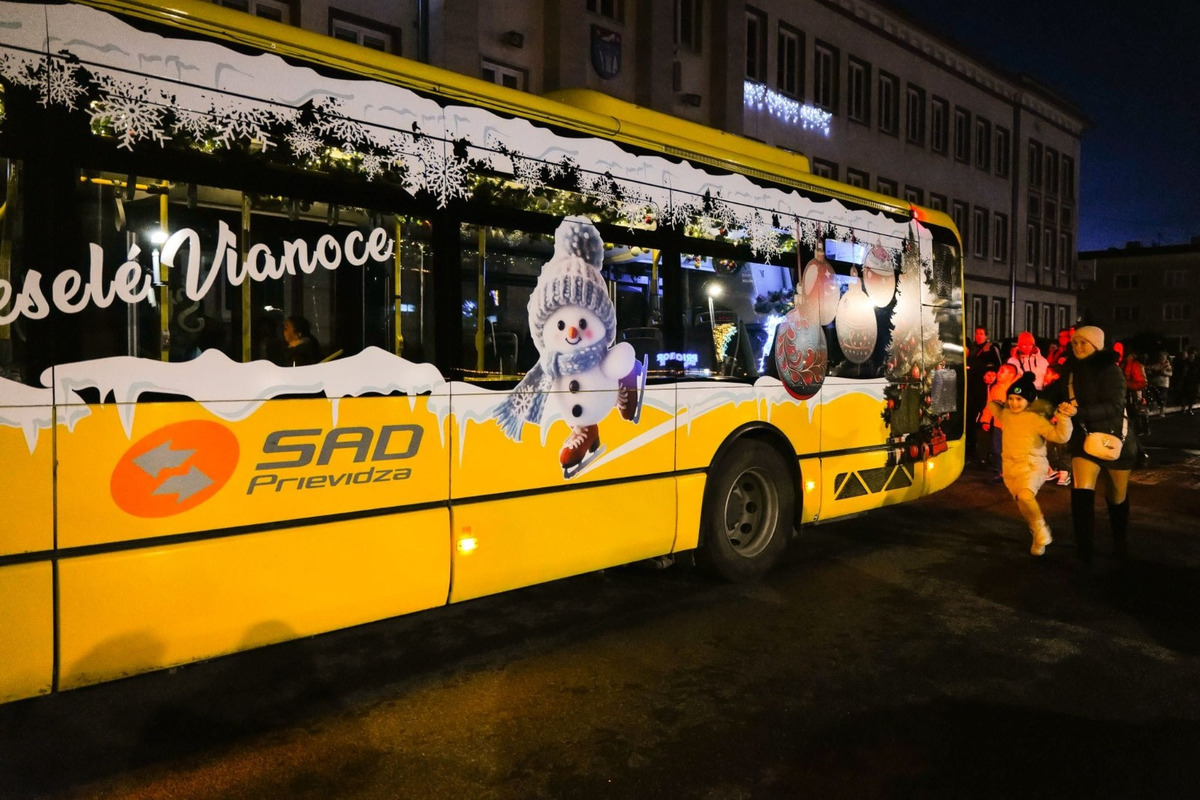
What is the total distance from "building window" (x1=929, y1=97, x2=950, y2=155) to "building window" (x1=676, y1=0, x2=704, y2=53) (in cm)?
1336

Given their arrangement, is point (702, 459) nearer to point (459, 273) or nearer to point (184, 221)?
point (459, 273)

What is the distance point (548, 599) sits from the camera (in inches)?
253

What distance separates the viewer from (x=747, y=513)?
22.3 feet

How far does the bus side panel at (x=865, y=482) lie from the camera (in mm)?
7238

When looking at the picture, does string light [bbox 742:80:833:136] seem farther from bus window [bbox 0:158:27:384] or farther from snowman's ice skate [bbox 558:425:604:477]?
bus window [bbox 0:158:27:384]

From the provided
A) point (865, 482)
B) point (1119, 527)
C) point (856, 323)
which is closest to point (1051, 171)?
point (1119, 527)

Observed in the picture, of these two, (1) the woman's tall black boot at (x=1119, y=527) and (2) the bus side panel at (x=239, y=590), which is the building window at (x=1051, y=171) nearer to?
(1) the woman's tall black boot at (x=1119, y=527)

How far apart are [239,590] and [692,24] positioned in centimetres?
2213

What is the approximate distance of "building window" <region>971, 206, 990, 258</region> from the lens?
3481 centimetres

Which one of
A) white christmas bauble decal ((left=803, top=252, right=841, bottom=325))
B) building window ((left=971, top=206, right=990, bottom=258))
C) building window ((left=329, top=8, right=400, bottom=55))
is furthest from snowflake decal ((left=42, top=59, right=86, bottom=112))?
building window ((left=971, top=206, right=990, bottom=258))

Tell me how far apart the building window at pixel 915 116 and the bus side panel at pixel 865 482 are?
2637 cm

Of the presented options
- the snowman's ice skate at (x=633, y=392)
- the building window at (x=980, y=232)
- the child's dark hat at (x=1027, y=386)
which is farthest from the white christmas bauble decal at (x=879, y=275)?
the building window at (x=980, y=232)

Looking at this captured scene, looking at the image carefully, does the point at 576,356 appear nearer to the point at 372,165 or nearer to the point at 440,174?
the point at 440,174

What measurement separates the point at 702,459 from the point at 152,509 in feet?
11.8
